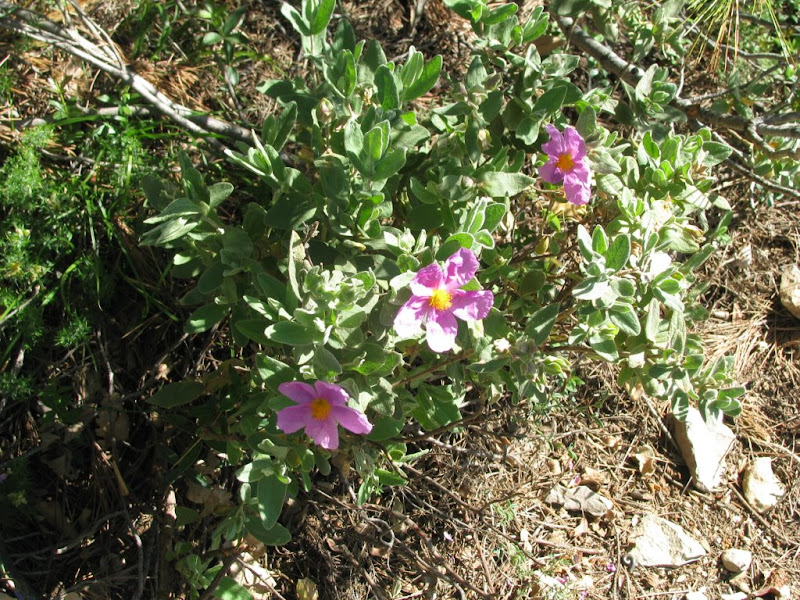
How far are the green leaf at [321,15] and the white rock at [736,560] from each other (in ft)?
7.73

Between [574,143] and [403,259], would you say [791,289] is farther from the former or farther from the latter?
[403,259]

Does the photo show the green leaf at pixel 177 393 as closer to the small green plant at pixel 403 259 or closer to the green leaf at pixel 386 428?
the small green plant at pixel 403 259

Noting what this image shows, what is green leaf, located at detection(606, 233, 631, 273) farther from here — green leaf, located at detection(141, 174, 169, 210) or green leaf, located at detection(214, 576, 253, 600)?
green leaf, located at detection(214, 576, 253, 600)

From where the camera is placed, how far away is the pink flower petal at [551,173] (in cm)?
194

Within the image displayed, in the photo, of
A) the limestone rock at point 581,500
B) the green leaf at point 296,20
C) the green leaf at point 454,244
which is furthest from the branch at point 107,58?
the limestone rock at point 581,500

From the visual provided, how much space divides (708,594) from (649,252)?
5.20 ft

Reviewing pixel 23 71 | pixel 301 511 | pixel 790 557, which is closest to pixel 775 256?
pixel 790 557

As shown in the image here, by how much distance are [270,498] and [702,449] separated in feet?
6.02

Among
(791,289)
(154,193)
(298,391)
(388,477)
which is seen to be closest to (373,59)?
(154,193)

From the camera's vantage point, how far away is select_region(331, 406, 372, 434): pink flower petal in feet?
5.04

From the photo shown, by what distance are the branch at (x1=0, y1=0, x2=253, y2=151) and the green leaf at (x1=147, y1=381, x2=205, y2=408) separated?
30.6 inches

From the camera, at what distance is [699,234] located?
78.5 inches

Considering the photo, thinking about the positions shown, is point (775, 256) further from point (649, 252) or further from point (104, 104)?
point (104, 104)

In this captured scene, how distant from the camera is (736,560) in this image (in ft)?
8.79
